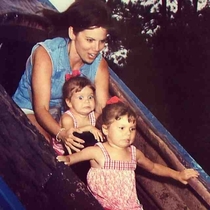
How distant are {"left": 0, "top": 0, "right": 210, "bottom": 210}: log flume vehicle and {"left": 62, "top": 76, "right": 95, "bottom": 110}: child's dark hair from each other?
5.9 inches

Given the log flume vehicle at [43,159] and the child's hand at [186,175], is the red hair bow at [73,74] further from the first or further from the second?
the child's hand at [186,175]

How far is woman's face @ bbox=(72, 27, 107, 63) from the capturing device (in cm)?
118

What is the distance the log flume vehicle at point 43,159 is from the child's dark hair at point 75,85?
0.49ft

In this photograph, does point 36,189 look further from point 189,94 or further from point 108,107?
point 189,94

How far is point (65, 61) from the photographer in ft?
4.05

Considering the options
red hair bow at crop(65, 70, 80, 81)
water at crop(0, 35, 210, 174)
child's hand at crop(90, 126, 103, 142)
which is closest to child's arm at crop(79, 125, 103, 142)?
child's hand at crop(90, 126, 103, 142)

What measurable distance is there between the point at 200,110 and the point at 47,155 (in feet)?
3.94

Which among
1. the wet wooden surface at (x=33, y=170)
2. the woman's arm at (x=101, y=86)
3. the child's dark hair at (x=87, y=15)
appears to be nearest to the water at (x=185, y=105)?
the woman's arm at (x=101, y=86)

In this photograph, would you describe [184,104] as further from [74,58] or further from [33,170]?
Result: [33,170]

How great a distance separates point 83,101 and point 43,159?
0.27 meters

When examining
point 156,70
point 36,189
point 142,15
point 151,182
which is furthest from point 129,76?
point 36,189

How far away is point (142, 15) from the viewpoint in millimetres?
1821

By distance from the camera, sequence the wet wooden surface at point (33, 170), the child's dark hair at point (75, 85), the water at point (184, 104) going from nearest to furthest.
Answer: the wet wooden surface at point (33, 170) < the child's dark hair at point (75, 85) < the water at point (184, 104)

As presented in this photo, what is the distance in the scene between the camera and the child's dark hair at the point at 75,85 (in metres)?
1.16
